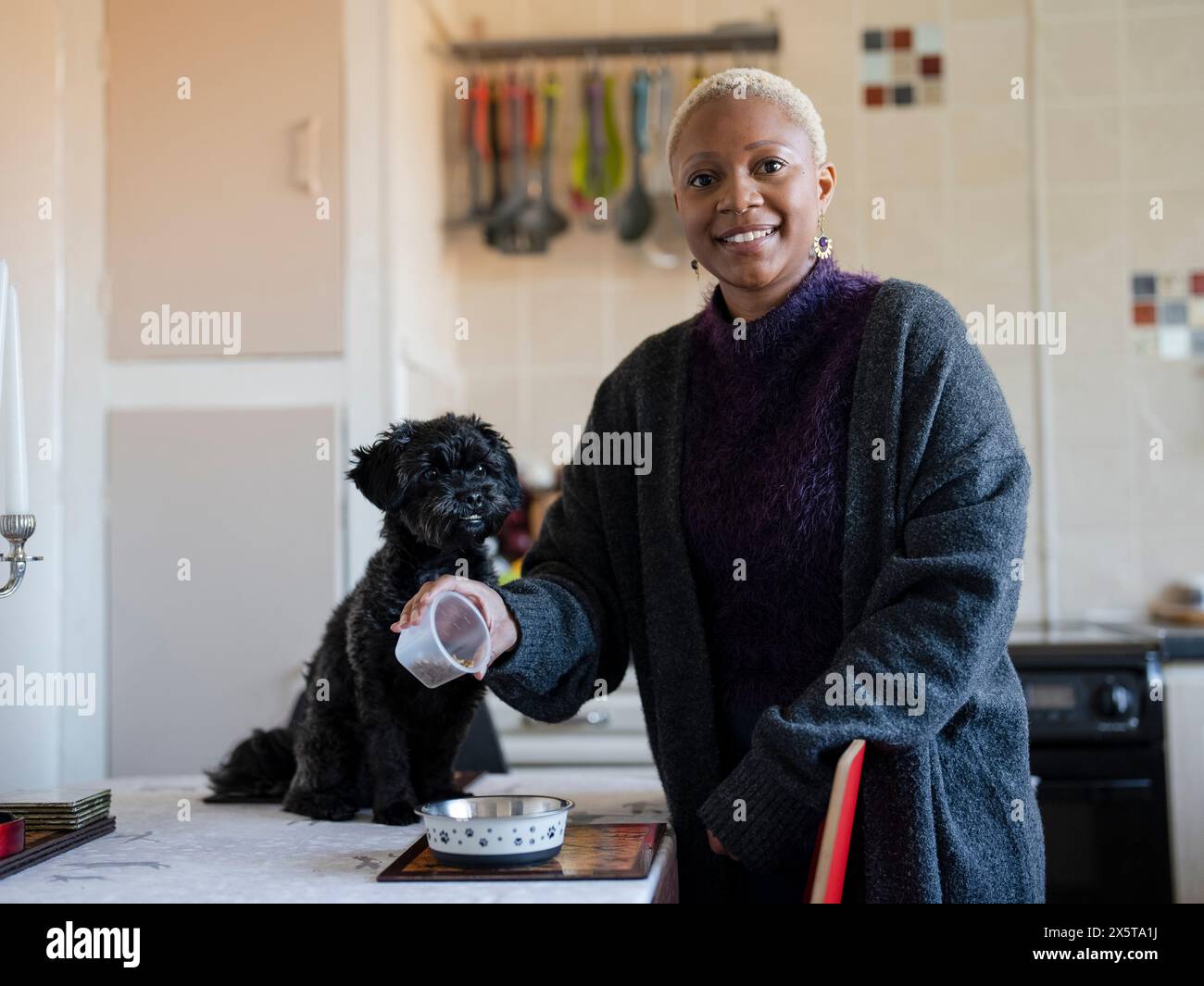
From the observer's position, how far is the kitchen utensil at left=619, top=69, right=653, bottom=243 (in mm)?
2867

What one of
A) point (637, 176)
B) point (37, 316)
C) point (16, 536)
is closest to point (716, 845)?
point (16, 536)

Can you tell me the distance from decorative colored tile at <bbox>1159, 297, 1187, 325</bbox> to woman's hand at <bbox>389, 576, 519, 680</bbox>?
2.31 metres

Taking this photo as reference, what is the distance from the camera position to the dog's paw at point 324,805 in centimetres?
114

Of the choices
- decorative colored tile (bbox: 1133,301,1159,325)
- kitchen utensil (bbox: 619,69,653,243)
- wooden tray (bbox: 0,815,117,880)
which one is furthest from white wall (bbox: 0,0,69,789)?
decorative colored tile (bbox: 1133,301,1159,325)

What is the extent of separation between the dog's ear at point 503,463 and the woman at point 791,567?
0.09 m

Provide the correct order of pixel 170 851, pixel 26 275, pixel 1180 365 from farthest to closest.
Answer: pixel 1180 365 < pixel 26 275 < pixel 170 851

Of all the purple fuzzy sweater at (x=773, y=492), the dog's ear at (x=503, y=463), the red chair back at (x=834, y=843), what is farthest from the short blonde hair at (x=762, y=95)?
the red chair back at (x=834, y=843)

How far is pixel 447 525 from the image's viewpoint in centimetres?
107

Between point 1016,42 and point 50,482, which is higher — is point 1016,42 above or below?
above

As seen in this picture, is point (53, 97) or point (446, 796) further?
point (53, 97)

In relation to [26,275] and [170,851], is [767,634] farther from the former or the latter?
[26,275]

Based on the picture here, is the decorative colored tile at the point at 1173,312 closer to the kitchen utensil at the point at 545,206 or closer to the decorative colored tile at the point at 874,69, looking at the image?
the decorative colored tile at the point at 874,69

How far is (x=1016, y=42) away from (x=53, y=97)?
7.20ft
